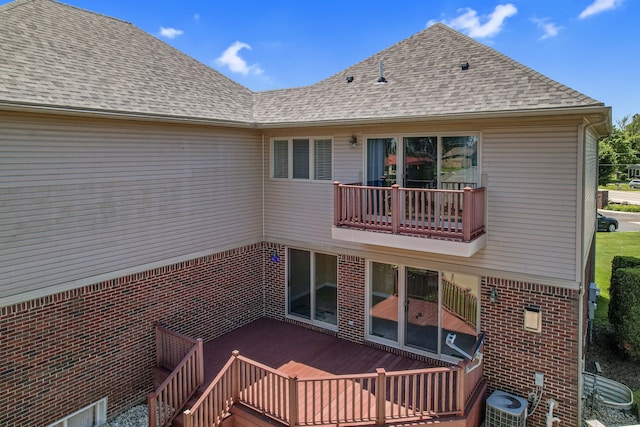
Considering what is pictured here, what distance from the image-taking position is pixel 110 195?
7.71 metres

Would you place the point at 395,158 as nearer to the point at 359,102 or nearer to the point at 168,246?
the point at 359,102

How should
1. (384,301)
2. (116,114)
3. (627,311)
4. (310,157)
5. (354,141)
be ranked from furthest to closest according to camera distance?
1. (310,157)
2. (627,311)
3. (384,301)
4. (354,141)
5. (116,114)

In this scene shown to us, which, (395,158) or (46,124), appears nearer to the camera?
(46,124)

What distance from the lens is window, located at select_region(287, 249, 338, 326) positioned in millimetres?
10387

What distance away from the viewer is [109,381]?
308 inches

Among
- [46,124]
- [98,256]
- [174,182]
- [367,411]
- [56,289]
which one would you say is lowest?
[367,411]

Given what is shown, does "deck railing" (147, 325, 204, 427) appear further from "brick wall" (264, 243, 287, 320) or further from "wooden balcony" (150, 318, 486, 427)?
"brick wall" (264, 243, 287, 320)

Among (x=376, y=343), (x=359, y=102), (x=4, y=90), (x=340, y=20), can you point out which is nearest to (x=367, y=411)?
(x=376, y=343)

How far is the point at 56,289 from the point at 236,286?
4.26 meters

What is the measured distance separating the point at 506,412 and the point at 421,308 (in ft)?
8.21

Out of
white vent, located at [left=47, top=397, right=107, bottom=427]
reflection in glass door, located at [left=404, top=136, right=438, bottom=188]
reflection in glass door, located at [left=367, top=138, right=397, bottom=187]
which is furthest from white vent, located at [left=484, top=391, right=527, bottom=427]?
white vent, located at [left=47, top=397, right=107, bottom=427]

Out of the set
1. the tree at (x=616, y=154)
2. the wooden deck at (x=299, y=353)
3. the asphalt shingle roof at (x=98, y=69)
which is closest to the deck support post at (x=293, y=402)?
the wooden deck at (x=299, y=353)

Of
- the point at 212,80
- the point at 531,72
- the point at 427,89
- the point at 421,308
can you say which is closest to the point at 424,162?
the point at 427,89

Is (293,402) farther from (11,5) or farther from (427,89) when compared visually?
(11,5)
